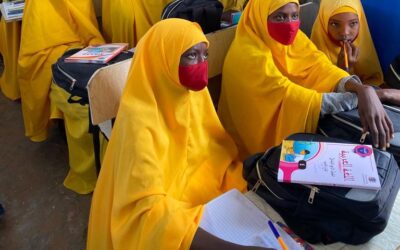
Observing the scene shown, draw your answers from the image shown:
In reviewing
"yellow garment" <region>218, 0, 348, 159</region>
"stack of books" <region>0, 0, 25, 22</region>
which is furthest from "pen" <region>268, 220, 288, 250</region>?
"stack of books" <region>0, 0, 25, 22</region>

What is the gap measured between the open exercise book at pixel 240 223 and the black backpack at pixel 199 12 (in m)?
1.14

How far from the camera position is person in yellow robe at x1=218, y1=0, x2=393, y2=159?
4.69 feet

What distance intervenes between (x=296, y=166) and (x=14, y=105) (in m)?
2.58

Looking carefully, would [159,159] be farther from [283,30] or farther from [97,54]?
[97,54]

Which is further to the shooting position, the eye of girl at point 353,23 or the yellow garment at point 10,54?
the yellow garment at point 10,54

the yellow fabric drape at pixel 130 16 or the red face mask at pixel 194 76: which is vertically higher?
the red face mask at pixel 194 76

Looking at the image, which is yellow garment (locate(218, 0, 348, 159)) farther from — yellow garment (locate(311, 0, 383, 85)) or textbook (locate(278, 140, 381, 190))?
textbook (locate(278, 140, 381, 190))

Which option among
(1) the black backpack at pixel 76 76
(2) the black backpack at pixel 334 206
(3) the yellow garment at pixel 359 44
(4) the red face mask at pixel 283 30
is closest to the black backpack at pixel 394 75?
(3) the yellow garment at pixel 359 44

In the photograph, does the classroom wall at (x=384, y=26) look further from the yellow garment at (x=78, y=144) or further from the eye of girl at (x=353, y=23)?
the yellow garment at (x=78, y=144)

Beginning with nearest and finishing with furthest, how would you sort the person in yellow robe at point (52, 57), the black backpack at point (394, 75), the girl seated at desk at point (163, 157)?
the girl seated at desk at point (163, 157), the black backpack at point (394, 75), the person in yellow robe at point (52, 57)

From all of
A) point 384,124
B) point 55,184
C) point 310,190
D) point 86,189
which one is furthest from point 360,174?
point 55,184

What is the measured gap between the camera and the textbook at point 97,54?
1872mm

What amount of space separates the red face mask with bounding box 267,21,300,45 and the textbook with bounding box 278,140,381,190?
0.68 metres

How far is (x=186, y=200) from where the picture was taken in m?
1.27
